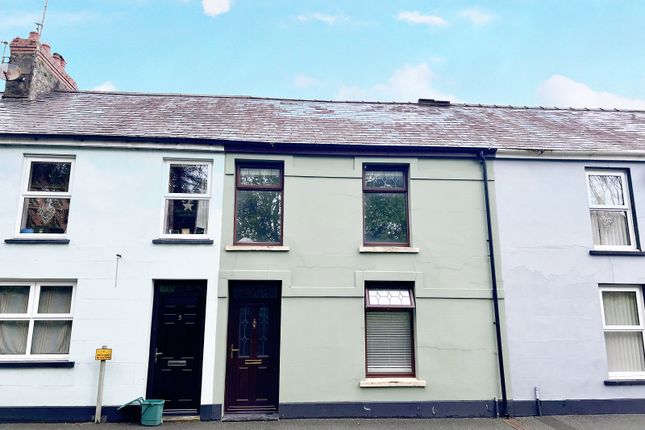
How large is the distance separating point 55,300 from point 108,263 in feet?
4.18

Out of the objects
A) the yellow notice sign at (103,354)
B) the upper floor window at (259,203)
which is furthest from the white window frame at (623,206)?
the yellow notice sign at (103,354)

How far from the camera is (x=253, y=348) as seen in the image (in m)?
8.31

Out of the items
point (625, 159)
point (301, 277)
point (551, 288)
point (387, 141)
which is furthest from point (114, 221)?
point (625, 159)

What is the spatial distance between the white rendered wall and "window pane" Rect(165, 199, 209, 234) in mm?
229

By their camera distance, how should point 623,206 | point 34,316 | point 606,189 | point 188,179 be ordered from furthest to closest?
point 606,189 < point 623,206 < point 188,179 < point 34,316

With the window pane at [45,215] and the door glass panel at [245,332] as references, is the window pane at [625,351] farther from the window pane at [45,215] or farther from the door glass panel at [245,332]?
the window pane at [45,215]

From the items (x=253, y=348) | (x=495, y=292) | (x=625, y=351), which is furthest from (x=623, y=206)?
(x=253, y=348)

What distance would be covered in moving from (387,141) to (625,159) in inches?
213

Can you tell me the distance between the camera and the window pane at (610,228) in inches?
362

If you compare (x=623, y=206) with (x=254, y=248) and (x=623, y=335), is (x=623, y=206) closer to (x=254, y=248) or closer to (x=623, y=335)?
(x=623, y=335)

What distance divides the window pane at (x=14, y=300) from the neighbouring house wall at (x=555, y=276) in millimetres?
9796

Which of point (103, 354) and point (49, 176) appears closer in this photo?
point (103, 354)

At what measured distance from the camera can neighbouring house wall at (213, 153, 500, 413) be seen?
810cm

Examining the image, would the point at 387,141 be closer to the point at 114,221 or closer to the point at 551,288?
the point at 551,288
